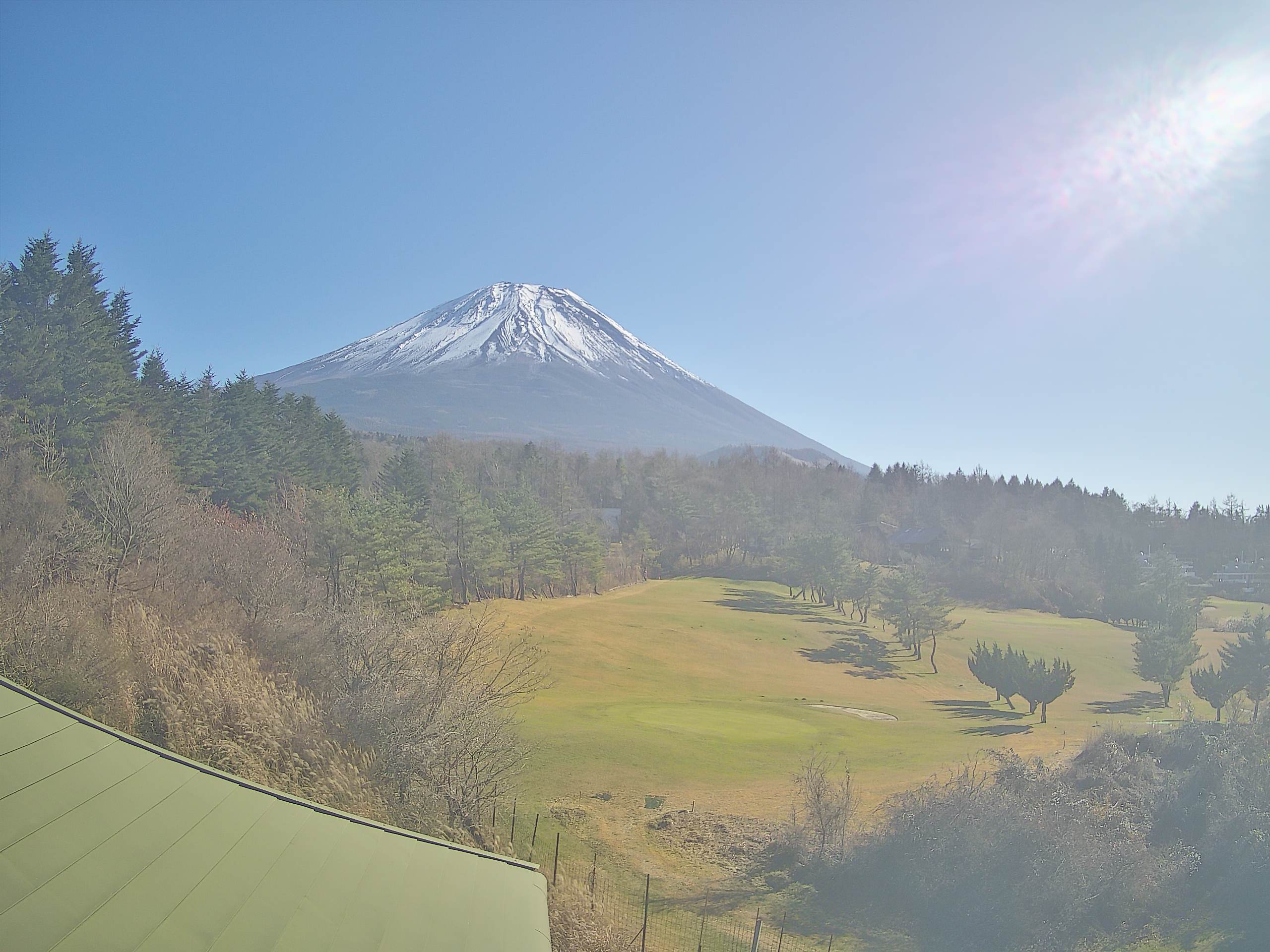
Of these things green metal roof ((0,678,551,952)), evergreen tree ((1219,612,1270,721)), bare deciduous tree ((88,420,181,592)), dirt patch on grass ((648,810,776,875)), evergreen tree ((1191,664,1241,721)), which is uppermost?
bare deciduous tree ((88,420,181,592))

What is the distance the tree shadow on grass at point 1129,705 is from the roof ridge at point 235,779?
4755 cm

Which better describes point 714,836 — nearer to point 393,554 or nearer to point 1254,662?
point 393,554

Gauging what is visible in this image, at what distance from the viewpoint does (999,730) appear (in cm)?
3419

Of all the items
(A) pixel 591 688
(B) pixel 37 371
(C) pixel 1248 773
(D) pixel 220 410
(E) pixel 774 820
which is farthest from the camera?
(D) pixel 220 410

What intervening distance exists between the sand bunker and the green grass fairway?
0.69 metres

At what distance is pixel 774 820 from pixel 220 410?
42395mm

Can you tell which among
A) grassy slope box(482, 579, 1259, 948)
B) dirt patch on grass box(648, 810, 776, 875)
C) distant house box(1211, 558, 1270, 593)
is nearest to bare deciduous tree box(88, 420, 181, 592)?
grassy slope box(482, 579, 1259, 948)

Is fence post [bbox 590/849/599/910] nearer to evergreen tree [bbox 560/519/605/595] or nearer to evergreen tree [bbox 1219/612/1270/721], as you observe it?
evergreen tree [bbox 1219/612/1270/721]

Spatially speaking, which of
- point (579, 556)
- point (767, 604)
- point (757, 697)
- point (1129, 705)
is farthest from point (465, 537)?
point (1129, 705)

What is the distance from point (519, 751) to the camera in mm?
14617

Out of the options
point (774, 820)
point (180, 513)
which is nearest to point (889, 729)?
point (774, 820)

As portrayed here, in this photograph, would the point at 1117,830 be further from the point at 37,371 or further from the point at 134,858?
the point at 37,371

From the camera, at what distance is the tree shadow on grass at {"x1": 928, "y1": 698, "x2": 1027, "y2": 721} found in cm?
3875

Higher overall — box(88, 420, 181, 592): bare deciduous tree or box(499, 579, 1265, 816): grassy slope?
box(88, 420, 181, 592): bare deciduous tree
